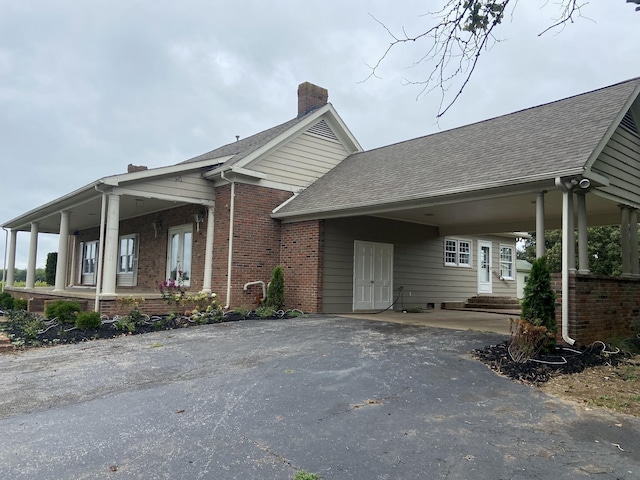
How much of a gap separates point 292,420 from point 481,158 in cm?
777

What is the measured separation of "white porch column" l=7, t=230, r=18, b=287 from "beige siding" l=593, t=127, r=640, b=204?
20.7m

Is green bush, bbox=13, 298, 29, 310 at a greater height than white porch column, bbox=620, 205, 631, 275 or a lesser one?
lesser

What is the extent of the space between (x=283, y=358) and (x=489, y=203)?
5.97 m

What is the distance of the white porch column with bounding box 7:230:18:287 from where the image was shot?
763 inches

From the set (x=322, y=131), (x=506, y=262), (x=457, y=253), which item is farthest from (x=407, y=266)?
(x=506, y=262)

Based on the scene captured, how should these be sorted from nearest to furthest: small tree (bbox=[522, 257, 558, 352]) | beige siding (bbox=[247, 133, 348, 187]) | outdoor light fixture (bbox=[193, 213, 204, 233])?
1. small tree (bbox=[522, 257, 558, 352])
2. beige siding (bbox=[247, 133, 348, 187])
3. outdoor light fixture (bbox=[193, 213, 204, 233])

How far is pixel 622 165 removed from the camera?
902cm

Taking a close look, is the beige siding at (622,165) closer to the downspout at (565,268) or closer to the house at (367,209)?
the house at (367,209)

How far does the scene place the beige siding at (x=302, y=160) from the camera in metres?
13.8

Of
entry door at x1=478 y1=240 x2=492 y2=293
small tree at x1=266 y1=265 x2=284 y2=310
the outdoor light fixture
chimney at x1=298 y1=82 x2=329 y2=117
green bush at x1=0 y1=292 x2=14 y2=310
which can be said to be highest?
chimney at x1=298 y1=82 x2=329 y2=117

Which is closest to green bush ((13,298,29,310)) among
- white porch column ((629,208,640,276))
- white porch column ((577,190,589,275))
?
white porch column ((577,190,589,275))

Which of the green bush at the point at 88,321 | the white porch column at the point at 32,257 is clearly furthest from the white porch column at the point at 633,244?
the white porch column at the point at 32,257

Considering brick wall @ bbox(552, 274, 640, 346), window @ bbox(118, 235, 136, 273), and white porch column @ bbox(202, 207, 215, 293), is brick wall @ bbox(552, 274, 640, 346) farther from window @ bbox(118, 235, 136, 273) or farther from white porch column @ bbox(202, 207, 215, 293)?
window @ bbox(118, 235, 136, 273)

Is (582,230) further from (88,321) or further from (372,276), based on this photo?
(88,321)
